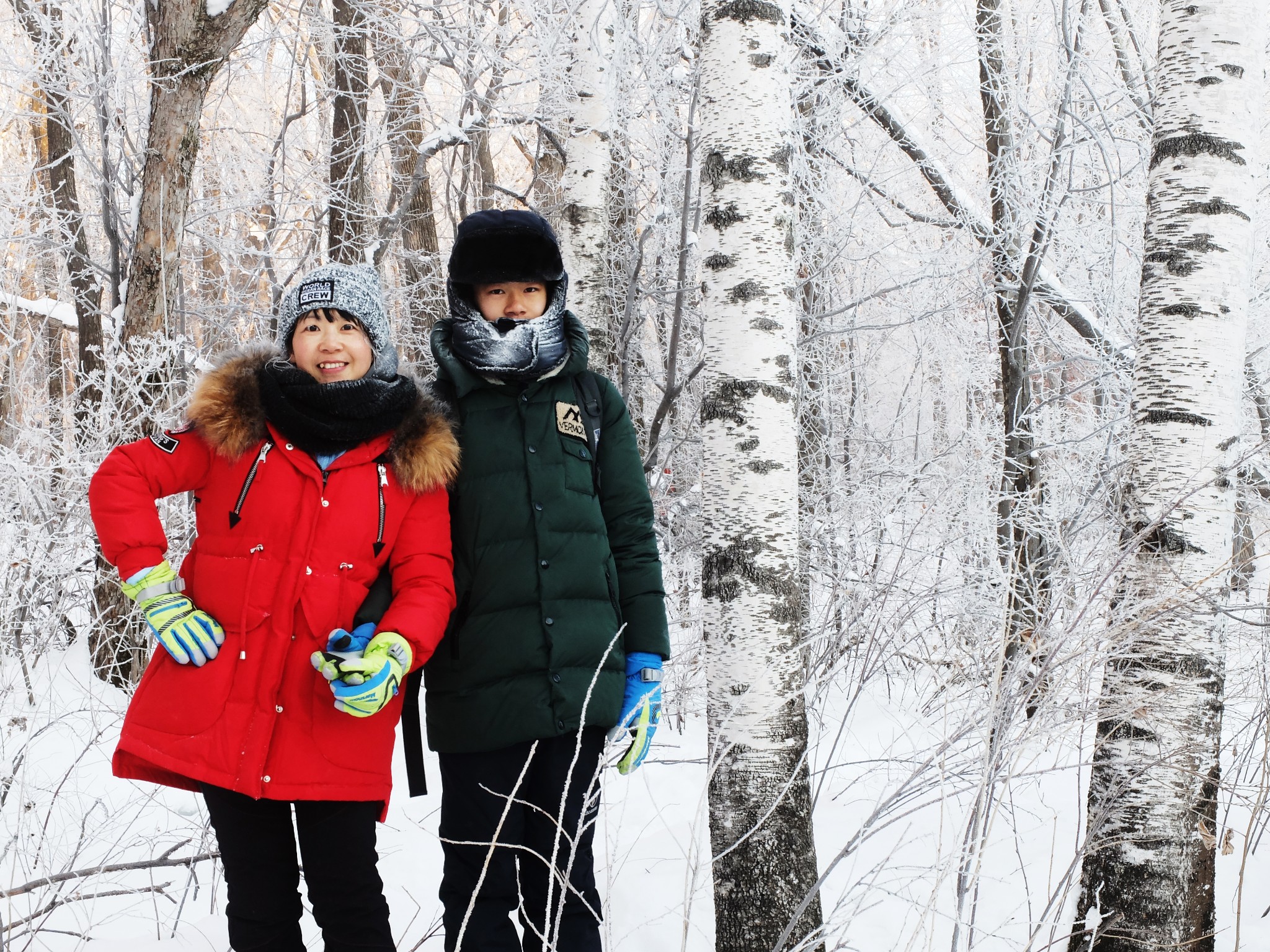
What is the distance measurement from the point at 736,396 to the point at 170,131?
372 centimetres

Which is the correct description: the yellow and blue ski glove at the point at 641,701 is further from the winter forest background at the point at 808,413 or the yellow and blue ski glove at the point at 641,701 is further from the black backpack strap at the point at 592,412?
the black backpack strap at the point at 592,412

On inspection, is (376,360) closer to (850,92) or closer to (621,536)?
(621,536)

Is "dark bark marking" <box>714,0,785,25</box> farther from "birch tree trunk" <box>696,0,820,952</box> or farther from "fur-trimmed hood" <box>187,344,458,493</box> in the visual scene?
"fur-trimmed hood" <box>187,344,458,493</box>

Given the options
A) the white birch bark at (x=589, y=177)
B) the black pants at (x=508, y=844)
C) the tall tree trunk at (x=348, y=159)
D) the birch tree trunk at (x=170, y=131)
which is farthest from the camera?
the tall tree trunk at (x=348, y=159)

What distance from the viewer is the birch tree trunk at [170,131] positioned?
14.3ft

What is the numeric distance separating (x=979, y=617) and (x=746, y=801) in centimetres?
299

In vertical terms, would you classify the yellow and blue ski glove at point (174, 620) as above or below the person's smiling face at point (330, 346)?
below

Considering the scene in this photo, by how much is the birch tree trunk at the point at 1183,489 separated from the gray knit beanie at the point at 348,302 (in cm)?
190

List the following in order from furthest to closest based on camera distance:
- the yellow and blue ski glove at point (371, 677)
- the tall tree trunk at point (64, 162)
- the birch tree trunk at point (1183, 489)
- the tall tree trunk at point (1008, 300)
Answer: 1. the tall tree trunk at point (64, 162)
2. the tall tree trunk at point (1008, 300)
3. the birch tree trunk at point (1183, 489)
4. the yellow and blue ski glove at point (371, 677)

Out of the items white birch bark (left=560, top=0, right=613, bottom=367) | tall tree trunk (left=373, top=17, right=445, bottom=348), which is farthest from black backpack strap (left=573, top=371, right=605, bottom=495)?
tall tree trunk (left=373, top=17, right=445, bottom=348)

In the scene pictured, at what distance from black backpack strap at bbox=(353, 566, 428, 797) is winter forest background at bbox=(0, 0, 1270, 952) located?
1.60 feet

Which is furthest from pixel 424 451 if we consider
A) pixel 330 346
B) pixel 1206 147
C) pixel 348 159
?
pixel 348 159

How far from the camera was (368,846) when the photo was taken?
6.00 feet

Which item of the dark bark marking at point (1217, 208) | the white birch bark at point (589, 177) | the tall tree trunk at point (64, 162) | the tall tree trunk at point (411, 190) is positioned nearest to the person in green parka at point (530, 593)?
the dark bark marking at point (1217, 208)
